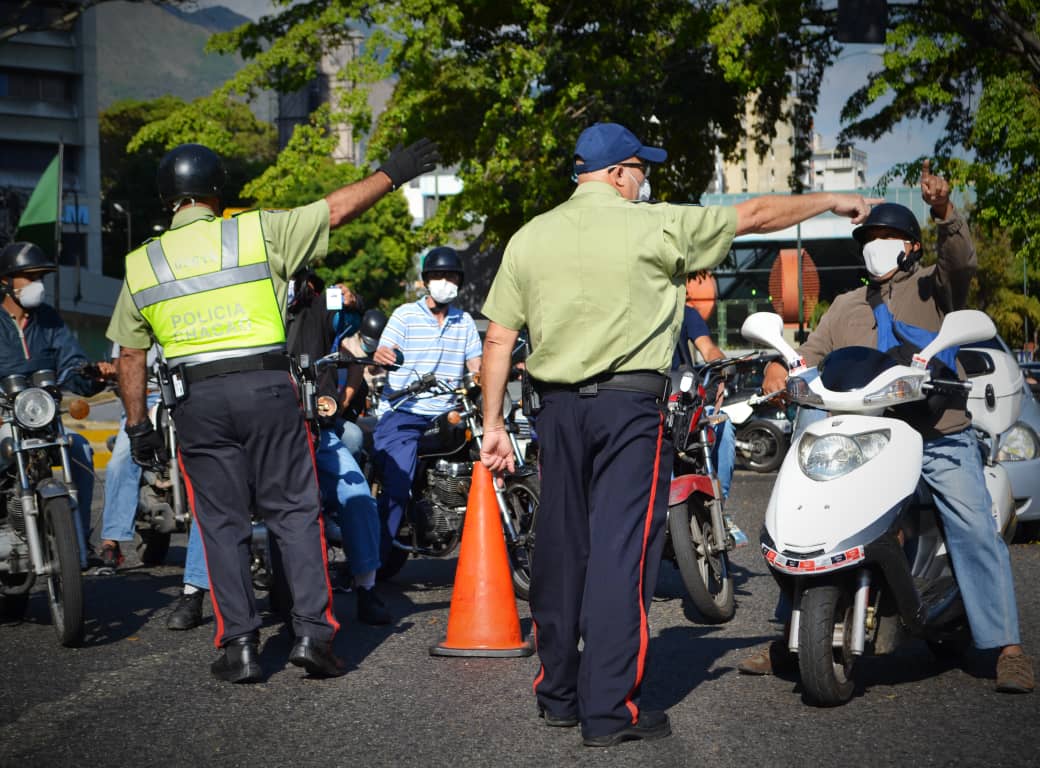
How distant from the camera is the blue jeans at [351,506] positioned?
7.42 metres

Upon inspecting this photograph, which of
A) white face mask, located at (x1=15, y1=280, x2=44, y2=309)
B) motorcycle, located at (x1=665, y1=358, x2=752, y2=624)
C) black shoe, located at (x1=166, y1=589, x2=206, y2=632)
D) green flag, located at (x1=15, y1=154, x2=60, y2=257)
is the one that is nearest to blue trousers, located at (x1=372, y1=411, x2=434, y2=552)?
black shoe, located at (x1=166, y1=589, x2=206, y2=632)

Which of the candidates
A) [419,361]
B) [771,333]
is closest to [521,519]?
[419,361]

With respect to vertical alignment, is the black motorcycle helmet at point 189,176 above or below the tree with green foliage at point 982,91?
below

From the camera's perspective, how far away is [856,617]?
16.8ft

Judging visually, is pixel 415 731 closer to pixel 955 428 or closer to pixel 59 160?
pixel 955 428

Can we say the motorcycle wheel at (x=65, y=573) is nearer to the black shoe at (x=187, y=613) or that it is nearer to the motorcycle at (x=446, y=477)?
the black shoe at (x=187, y=613)

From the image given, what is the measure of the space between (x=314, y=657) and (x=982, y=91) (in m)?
13.1

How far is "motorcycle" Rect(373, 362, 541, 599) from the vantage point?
8.05 meters

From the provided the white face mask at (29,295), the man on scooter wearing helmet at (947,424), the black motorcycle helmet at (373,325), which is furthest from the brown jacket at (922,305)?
the white face mask at (29,295)

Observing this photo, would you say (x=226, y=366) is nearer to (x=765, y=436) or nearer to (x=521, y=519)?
(x=521, y=519)

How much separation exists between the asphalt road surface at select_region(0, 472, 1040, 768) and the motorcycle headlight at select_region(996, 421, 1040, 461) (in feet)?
9.87

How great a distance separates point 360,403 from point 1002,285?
2257 inches

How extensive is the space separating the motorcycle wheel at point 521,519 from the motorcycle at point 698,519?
794 mm

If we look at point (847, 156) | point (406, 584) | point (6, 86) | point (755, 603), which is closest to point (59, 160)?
point (847, 156)
